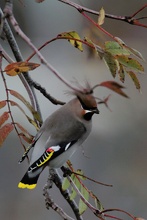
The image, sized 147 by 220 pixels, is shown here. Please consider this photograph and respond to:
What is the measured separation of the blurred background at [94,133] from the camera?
527cm

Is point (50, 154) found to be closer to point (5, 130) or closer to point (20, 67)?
point (5, 130)

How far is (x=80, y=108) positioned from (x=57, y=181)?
0.91 ft

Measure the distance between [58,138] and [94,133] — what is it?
13.5 feet

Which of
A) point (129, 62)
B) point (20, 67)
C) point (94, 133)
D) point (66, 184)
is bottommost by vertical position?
point (94, 133)

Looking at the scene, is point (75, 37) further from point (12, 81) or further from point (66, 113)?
point (12, 81)

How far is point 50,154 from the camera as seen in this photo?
188 centimetres

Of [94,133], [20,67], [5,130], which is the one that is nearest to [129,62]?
[20,67]

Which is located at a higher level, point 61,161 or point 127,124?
point 61,161

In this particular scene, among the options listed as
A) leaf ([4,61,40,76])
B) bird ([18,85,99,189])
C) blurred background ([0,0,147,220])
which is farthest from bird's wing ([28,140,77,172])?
blurred background ([0,0,147,220])

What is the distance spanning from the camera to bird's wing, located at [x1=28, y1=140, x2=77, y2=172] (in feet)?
5.93

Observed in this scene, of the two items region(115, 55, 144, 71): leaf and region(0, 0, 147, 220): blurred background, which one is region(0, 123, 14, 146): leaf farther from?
region(0, 0, 147, 220): blurred background

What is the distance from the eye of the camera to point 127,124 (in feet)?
20.4

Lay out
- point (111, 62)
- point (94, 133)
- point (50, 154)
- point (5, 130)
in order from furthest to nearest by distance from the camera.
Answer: point (94, 133) < point (50, 154) < point (5, 130) < point (111, 62)

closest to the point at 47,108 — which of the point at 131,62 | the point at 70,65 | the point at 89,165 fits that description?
the point at 89,165
